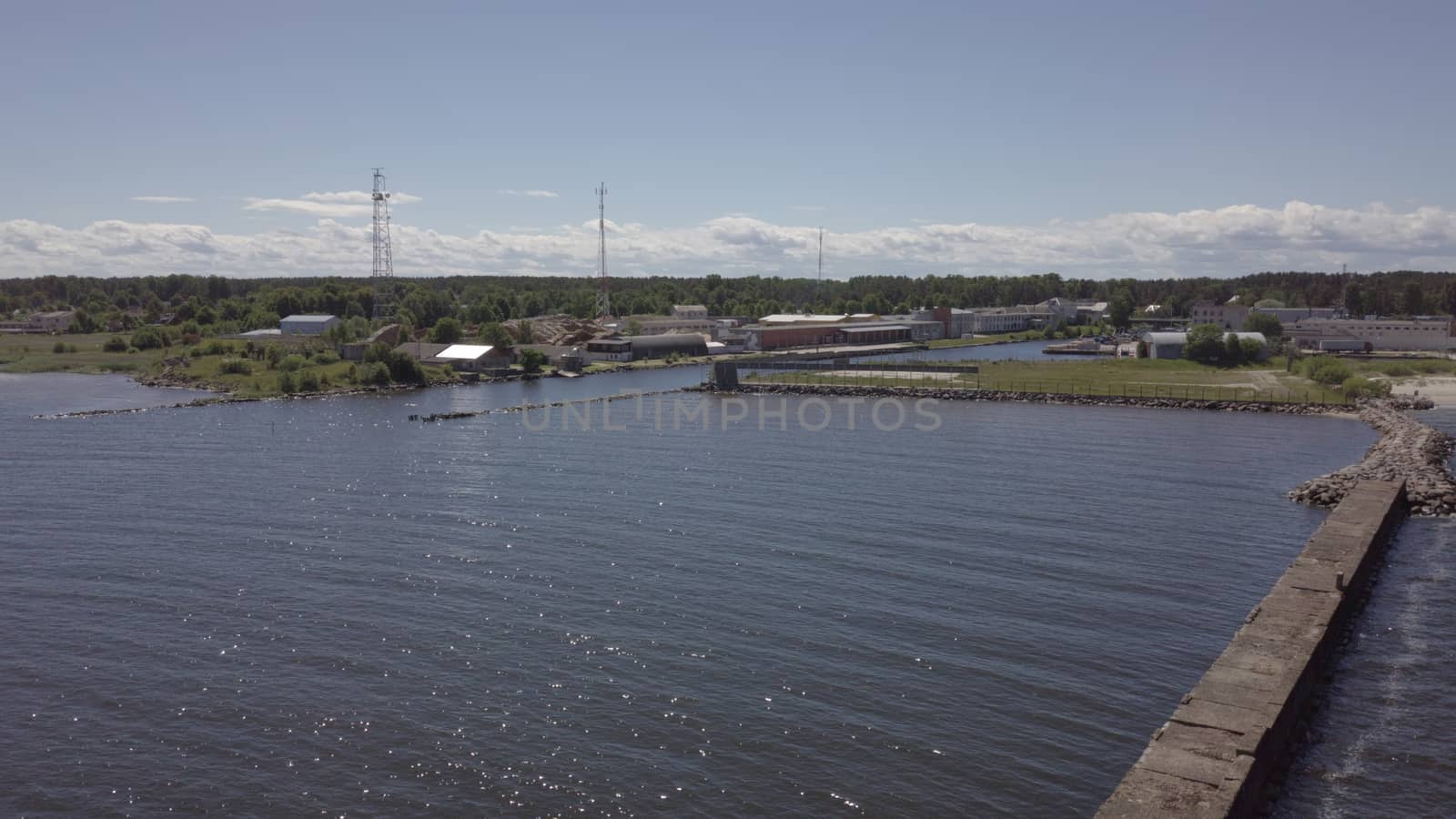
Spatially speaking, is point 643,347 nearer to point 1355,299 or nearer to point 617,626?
point 617,626

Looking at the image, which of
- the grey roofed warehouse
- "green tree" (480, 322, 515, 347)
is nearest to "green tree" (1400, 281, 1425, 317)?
Answer: the grey roofed warehouse

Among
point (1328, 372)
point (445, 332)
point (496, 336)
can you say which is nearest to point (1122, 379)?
point (1328, 372)

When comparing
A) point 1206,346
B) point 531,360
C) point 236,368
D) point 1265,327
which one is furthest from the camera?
point 1265,327

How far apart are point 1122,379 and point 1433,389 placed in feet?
57.0

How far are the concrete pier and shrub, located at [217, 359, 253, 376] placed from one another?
231 feet

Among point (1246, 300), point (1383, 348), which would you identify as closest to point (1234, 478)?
point (1383, 348)

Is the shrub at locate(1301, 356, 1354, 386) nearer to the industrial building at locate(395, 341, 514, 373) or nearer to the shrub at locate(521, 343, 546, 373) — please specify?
the shrub at locate(521, 343, 546, 373)

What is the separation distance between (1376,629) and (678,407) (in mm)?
42107

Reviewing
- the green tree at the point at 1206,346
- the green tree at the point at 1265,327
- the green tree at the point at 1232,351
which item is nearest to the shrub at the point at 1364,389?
the green tree at the point at 1232,351

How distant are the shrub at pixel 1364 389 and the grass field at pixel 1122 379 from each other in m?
0.61

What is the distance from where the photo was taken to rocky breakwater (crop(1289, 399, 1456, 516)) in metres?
31.0

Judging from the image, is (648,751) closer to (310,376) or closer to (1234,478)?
(1234,478)

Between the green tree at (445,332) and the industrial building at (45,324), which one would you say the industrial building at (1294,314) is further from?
the industrial building at (45,324)

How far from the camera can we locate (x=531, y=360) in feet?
263
